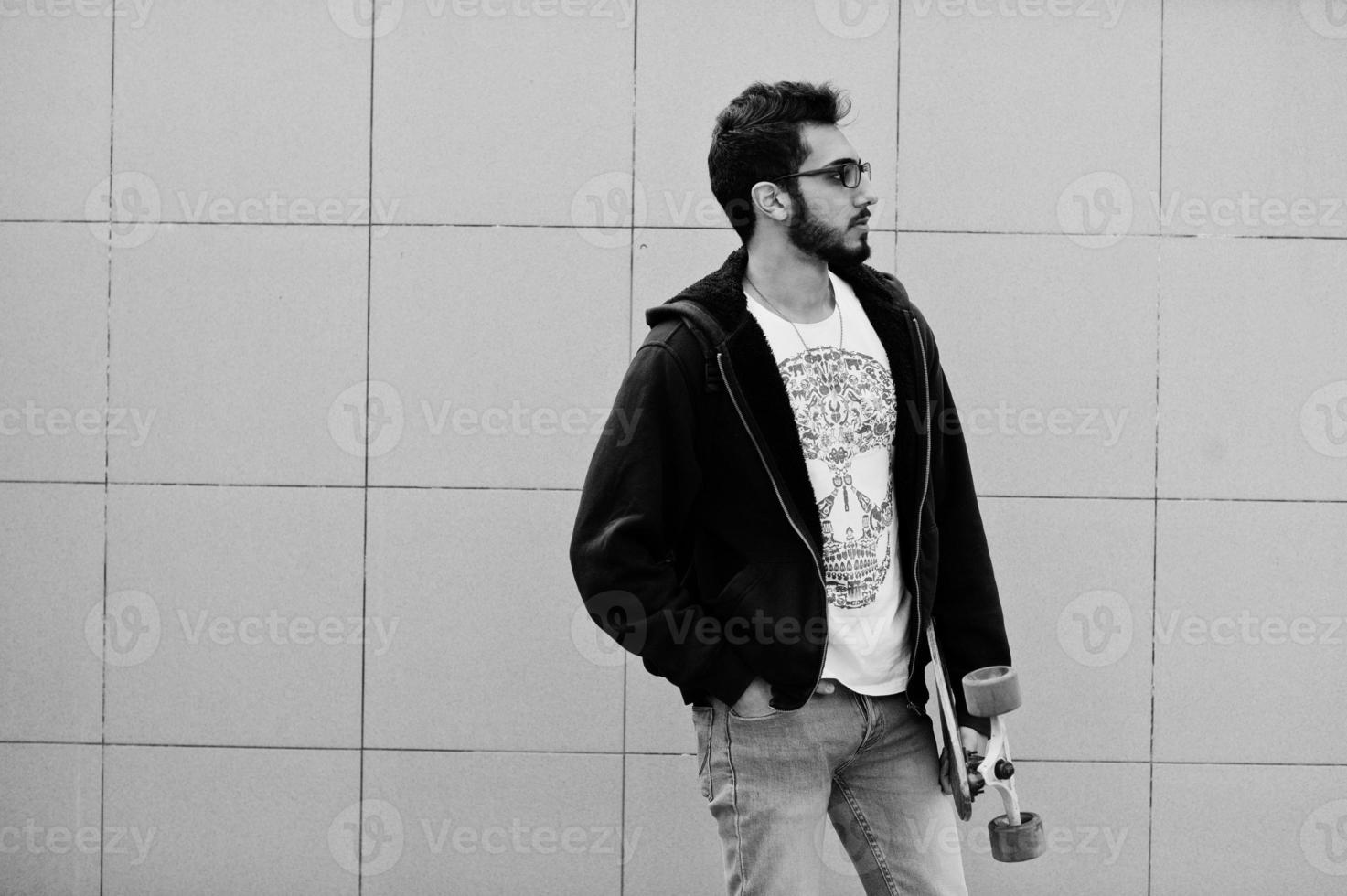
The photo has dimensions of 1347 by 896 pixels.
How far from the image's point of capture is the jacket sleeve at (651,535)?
2277 mm

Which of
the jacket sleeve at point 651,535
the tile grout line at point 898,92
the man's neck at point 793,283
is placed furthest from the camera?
the tile grout line at point 898,92

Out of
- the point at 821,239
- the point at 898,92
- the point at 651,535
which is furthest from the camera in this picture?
the point at 898,92

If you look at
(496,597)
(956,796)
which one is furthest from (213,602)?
(956,796)

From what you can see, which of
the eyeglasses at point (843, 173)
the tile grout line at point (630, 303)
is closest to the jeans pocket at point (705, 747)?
the eyeglasses at point (843, 173)

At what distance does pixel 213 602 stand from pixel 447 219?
1.33 metres

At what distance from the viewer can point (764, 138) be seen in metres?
2.48

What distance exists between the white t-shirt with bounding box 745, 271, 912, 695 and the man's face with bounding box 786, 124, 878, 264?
0.49 ft

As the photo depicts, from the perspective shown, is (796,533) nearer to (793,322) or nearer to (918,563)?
(918,563)

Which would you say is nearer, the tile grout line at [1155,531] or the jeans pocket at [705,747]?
the jeans pocket at [705,747]

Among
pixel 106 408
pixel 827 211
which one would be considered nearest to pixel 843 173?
pixel 827 211

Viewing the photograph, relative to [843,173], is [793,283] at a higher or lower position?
lower

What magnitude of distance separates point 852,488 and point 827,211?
1.72ft

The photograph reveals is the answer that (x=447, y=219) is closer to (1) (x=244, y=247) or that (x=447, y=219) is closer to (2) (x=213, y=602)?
(1) (x=244, y=247)

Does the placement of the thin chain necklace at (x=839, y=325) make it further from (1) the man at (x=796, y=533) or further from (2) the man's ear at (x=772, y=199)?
(2) the man's ear at (x=772, y=199)
